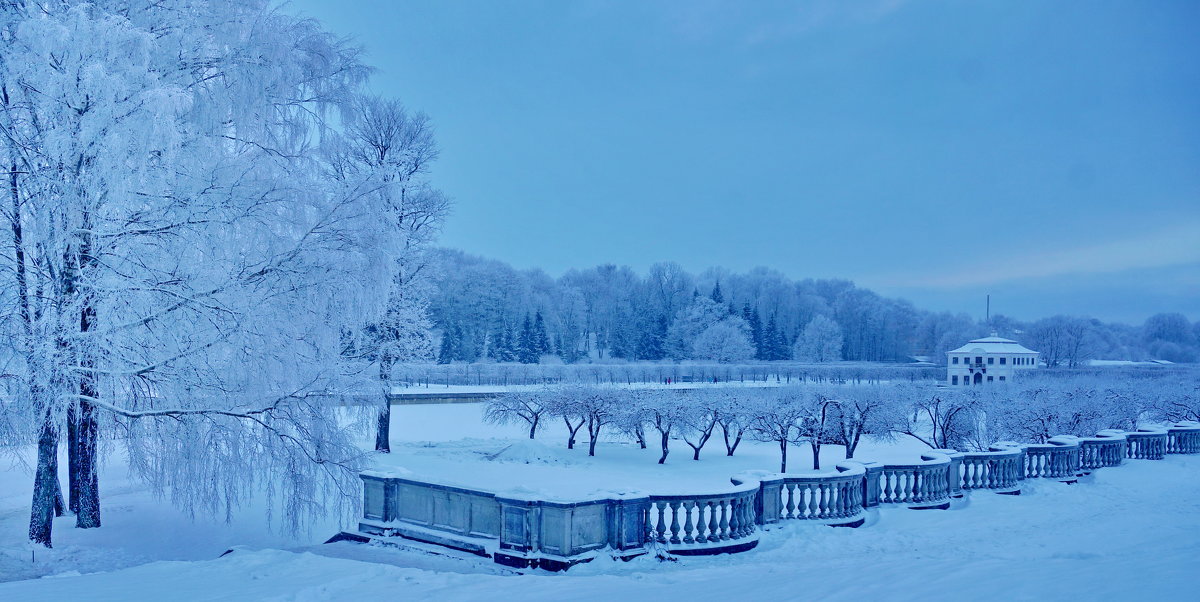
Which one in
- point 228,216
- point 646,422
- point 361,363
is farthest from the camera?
point 646,422

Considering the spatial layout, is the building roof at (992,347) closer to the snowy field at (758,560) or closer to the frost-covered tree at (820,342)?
the frost-covered tree at (820,342)

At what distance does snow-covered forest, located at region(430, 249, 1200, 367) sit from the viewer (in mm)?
78812

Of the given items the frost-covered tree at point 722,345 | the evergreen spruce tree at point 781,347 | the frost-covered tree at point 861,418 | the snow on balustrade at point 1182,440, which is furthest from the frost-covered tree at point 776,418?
the evergreen spruce tree at point 781,347

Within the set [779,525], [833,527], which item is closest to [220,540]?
[779,525]

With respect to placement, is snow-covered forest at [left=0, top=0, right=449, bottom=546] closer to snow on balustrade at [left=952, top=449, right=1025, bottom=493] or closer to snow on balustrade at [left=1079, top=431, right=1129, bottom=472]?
snow on balustrade at [left=952, top=449, right=1025, bottom=493]

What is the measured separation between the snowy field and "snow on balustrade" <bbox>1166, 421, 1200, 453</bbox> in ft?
5.34

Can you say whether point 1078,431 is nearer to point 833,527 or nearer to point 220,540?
point 833,527

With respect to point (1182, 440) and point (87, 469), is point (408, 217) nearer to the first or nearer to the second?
point (87, 469)

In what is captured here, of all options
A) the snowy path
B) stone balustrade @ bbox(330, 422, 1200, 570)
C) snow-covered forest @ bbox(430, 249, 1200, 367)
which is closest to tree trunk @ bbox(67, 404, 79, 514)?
the snowy path

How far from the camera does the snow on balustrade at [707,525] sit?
8.38 metres

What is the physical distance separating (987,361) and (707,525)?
7095 centimetres

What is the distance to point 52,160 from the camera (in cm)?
805

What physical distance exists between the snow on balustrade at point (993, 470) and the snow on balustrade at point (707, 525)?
17.3ft

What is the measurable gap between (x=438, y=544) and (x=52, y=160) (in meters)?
6.07
